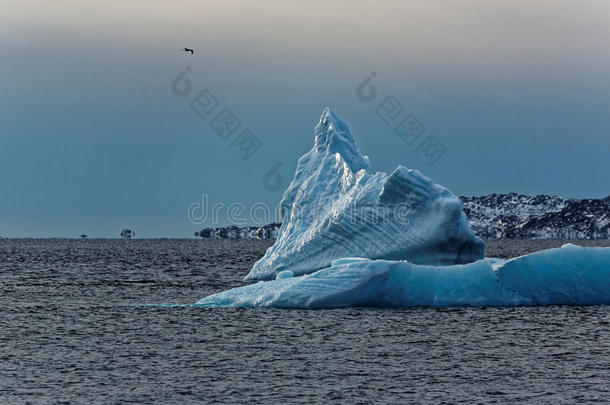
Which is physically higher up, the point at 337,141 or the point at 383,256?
the point at 337,141

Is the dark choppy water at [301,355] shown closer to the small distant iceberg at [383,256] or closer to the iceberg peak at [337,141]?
the small distant iceberg at [383,256]

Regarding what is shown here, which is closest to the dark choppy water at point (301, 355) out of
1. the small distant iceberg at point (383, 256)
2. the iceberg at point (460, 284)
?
the iceberg at point (460, 284)

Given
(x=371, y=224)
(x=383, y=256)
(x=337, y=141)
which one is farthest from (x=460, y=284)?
(x=337, y=141)

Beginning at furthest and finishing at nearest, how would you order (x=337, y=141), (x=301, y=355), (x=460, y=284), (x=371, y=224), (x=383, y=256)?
(x=337, y=141) < (x=371, y=224) < (x=383, y=256) < (x=460, y=284) < (x=301, y=355)

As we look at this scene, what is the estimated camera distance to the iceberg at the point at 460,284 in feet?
110

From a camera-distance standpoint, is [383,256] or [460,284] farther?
[383,256]

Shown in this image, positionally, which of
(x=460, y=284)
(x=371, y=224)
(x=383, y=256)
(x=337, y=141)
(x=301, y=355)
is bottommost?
(x=301, y=355)

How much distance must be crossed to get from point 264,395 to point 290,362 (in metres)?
4.32

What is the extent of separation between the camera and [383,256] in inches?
1641

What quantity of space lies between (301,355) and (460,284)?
1023 cm

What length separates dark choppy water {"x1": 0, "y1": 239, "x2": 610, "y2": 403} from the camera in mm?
21062

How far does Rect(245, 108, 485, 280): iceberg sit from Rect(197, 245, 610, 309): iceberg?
251 inches

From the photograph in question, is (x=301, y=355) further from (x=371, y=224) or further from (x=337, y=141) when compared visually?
(x=337, y=141)

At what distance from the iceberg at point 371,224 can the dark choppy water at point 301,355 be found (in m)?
5.81
